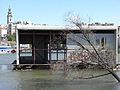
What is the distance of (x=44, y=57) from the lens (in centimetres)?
3325

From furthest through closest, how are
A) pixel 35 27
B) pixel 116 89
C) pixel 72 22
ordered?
1. pixel 35 27
2. pixel 72 22
3. pixel 116 89

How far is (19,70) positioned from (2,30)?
554 ft

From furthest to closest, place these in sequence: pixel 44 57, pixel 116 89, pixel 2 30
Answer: pixel 2 30 → pixel 44 57 → pixel 116 89

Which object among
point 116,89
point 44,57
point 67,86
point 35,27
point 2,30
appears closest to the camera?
point 116,89

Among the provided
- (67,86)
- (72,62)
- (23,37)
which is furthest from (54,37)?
(67,86)

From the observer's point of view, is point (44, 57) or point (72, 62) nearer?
point (72, 62)

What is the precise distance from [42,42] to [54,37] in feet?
15.7

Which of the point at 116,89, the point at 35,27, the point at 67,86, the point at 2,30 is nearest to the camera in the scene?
the point at 116,89

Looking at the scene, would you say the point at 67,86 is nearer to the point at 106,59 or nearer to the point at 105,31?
the point at 106,59

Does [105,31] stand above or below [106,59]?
above

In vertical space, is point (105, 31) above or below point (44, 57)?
above

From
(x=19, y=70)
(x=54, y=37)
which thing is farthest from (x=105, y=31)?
(x=19, y=70)

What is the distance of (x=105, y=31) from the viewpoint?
28.8m

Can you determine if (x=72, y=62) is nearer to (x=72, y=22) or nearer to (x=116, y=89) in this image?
(x=72, y=22)
